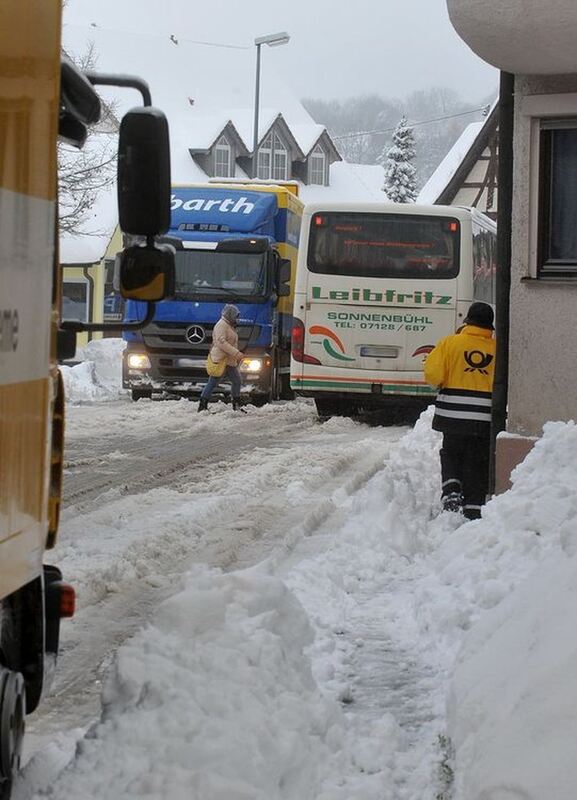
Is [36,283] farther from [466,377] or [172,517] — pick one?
[466,377]

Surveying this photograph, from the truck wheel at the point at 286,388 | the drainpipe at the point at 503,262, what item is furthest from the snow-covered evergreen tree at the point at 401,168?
the drainpipe at the point at 503,262

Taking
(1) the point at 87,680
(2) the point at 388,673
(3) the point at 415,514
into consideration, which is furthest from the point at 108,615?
(3) the point at 415,514

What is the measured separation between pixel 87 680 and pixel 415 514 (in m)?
4.81

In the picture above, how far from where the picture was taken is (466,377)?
10766 mm

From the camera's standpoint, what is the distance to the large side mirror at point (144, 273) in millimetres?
4566

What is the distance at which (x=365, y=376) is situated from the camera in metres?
21.1

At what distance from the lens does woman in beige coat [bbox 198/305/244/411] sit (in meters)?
22.4

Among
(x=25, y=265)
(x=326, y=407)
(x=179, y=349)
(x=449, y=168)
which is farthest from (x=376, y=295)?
(x=449, y=168)

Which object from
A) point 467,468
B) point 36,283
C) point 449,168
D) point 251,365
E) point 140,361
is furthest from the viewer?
point 449,168

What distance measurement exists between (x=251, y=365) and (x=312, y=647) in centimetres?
1750

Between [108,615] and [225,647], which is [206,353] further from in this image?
[225,647]

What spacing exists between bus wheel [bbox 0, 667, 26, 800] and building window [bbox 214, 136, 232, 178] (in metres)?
66.4

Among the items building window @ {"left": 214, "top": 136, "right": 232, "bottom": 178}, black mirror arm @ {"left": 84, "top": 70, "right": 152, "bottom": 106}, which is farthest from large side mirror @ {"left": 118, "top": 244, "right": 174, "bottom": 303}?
building window @ {"left": 214, "top": 136, "right": 232, "bottom": 178}

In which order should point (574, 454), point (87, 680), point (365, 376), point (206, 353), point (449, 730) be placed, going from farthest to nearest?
point (206, 353) → point (365, 376) → point (574, 454) → point (87, 680) → point (449, 730)
